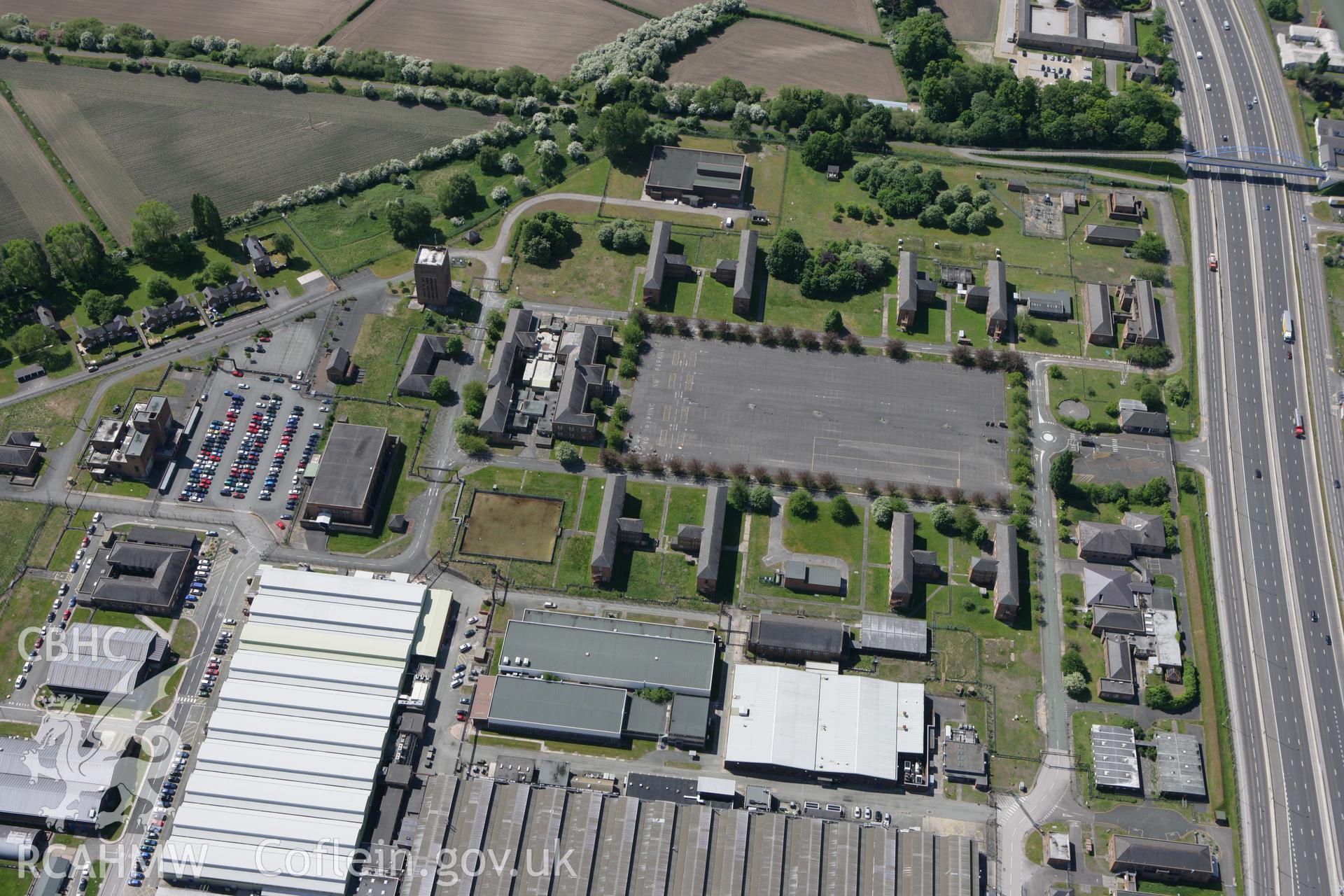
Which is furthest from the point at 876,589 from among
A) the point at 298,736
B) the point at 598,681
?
the point at 298,736

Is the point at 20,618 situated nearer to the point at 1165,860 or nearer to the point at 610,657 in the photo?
the point at 610,657

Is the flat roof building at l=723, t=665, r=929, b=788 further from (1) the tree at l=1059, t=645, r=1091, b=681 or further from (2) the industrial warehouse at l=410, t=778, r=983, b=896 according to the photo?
(1) the tree at l=1059, t=645, r=1091, b=681

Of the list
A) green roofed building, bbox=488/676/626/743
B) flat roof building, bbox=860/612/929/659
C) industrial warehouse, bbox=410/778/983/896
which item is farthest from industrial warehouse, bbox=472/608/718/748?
flat roof building, bbox=860/612/929/659

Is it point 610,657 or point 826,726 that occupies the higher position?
point 610,657

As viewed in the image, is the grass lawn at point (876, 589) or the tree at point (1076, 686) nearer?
the tree at point (1076, 686)

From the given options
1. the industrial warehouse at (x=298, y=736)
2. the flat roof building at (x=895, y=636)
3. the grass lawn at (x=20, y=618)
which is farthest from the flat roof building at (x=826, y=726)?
the grass lawn at (x=20, y=618)

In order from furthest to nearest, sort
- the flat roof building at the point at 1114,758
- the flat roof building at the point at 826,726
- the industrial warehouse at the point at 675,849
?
the flat roof building at the point at 1114,758
the flat roof building at the point at 826,726
the industrial warehouse at the point at 675,849

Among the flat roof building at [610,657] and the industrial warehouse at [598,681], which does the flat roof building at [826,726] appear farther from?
the flat roof building at [610,657]
